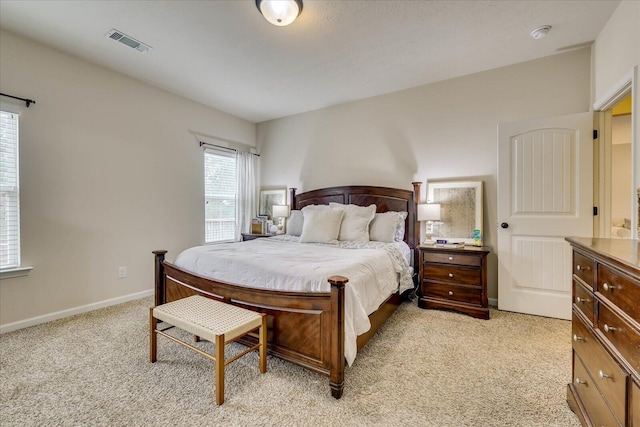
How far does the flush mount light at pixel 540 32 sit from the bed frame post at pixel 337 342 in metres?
2.84

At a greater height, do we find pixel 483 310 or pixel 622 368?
pixel 622 368

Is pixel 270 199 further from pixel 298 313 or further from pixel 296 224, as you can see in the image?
pixel 298 313

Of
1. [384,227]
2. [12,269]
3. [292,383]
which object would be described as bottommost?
[292,383]

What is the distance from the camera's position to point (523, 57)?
3.00 m

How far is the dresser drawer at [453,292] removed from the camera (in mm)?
2910

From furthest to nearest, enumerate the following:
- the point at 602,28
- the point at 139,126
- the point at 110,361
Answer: the point at 139,126
the point at 602,28
the point at 110,361

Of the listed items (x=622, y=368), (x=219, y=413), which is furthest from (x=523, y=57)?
(x=219, y=413)

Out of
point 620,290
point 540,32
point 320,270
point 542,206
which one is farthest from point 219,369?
point 540,32

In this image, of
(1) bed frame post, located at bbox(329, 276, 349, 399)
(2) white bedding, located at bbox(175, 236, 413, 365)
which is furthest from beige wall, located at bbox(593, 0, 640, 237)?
(1) bed frame post, located at bbox(329, 276, 349, 399)

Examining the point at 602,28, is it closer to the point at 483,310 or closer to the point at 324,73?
the point at 324,73

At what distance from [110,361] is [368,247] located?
7.91ft

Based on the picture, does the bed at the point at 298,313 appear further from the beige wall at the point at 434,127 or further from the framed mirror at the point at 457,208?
the beige wall at the point at 434,127

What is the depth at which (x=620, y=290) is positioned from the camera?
1.03m

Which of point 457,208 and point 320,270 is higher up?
point 457,208
